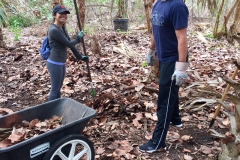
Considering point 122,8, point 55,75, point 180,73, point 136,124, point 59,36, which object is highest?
point 122,8

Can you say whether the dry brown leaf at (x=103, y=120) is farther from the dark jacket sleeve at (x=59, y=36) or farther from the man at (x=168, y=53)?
the dark jacket sleeve at (x=59, y=36)

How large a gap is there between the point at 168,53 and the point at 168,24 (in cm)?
34

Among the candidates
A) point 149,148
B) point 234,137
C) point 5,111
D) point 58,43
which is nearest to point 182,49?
point 234,137

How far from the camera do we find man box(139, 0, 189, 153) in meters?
2.55

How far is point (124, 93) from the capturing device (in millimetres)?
4527

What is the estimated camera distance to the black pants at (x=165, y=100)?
2.87 metres

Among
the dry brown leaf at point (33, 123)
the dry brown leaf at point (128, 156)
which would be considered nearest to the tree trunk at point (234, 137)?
the dry brown leaf at point (128, 156)

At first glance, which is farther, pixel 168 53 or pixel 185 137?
pixel 185 137

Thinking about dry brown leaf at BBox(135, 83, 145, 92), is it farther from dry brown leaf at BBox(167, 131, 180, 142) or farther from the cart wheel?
the cart wheel

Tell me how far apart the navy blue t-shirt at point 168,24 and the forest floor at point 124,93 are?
1197 mm

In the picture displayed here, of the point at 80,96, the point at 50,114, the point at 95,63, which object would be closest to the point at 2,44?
the point at 95,63

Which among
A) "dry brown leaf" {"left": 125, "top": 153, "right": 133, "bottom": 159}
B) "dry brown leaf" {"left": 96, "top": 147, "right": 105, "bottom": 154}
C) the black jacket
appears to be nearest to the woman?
the black jacket

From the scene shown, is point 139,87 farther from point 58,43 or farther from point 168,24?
point 168,24

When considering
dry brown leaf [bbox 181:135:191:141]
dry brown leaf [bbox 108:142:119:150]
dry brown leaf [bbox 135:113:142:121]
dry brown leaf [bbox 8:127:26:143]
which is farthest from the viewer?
dry brown leaf [bbox 135:113:142:121]
